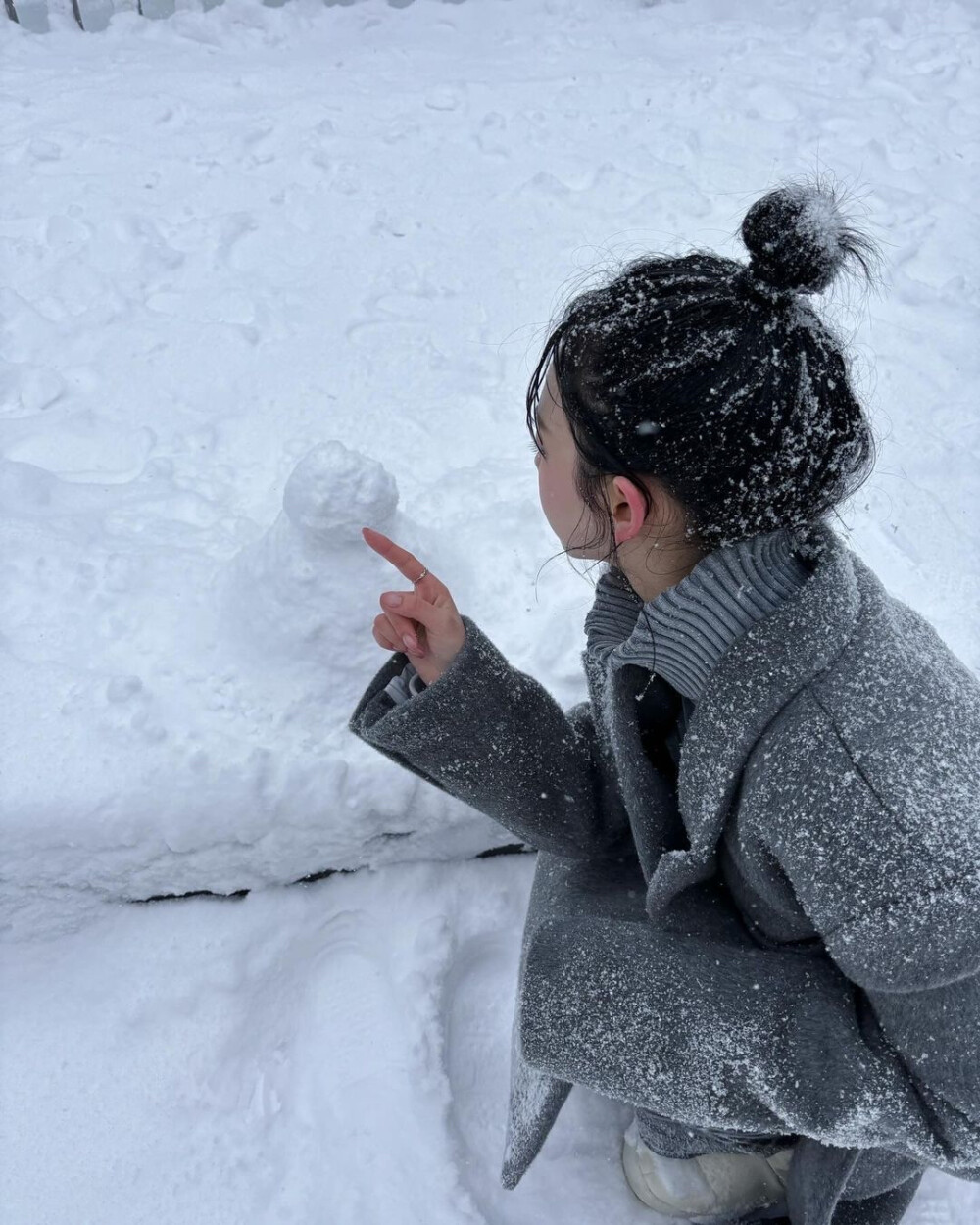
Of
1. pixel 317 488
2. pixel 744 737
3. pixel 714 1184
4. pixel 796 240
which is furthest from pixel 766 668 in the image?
pixel 714 1184

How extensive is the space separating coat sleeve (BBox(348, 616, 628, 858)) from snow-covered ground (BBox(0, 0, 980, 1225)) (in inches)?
17.6

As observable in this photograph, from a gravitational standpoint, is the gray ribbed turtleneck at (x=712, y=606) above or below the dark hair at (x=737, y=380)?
below

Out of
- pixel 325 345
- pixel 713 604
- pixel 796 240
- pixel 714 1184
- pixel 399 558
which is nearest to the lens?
pixel 796 240

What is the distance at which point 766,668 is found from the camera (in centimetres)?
99

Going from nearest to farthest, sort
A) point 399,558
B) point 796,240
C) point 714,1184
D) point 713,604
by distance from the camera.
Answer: point 796,240
point 713,604
point 399,558
point 714,1184

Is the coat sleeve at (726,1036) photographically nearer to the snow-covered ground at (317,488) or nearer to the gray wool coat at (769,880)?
the gray wool coat at (769,880)

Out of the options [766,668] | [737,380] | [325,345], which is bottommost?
[325,345]

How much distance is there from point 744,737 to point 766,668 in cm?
8

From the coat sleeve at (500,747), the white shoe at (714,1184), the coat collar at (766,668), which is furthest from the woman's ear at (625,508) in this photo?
the white shoe at (714,1184)

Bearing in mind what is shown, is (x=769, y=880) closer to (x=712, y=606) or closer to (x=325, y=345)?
(x=712, y=606)

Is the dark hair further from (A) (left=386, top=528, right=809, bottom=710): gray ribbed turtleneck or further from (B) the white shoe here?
(B) the white shoe

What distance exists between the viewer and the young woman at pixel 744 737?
93 centimetres

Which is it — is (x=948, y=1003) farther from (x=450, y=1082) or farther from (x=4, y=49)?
(x=4, y=49)

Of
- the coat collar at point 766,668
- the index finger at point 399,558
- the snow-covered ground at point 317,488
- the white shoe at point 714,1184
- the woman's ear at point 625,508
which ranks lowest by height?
the white shoe at point 714,1184
